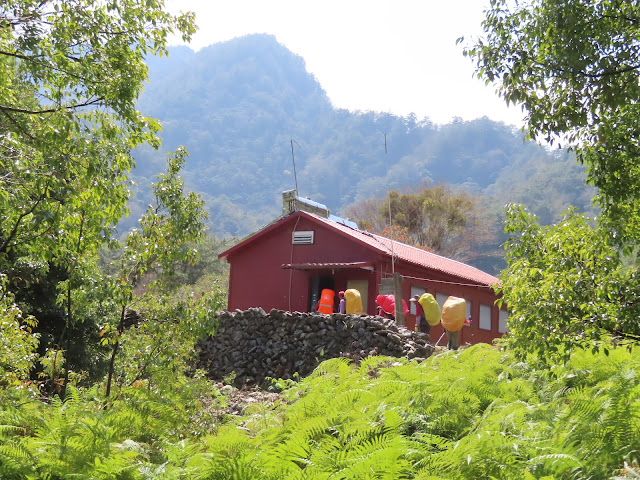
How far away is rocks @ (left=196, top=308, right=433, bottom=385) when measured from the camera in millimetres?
13930

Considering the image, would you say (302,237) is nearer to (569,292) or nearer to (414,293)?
(414,293)

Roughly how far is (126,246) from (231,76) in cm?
19810

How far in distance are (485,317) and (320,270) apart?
8.33 metres

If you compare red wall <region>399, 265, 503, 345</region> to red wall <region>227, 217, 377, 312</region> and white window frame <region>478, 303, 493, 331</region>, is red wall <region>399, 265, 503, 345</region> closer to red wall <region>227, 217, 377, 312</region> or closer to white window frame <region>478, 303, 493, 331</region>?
white window frame <region>478, 303, 493, 331</region>

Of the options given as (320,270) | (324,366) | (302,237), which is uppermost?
(302,237)

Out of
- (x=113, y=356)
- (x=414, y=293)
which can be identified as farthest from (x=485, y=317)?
(x=113, y=356)

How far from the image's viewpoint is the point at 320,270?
24.6m

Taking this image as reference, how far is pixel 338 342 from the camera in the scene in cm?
1484

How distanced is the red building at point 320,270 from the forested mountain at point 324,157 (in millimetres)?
64301

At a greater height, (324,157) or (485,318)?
(324,157)

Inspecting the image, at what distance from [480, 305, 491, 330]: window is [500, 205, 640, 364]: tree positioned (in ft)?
72.3

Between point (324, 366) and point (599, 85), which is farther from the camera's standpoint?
point (324, 366)

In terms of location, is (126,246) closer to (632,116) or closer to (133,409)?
(133,409)

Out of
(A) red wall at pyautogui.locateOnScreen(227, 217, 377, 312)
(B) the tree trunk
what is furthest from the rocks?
(A) red wall at pyautogui.locateOnScreen(227, 217, 377, 312)
